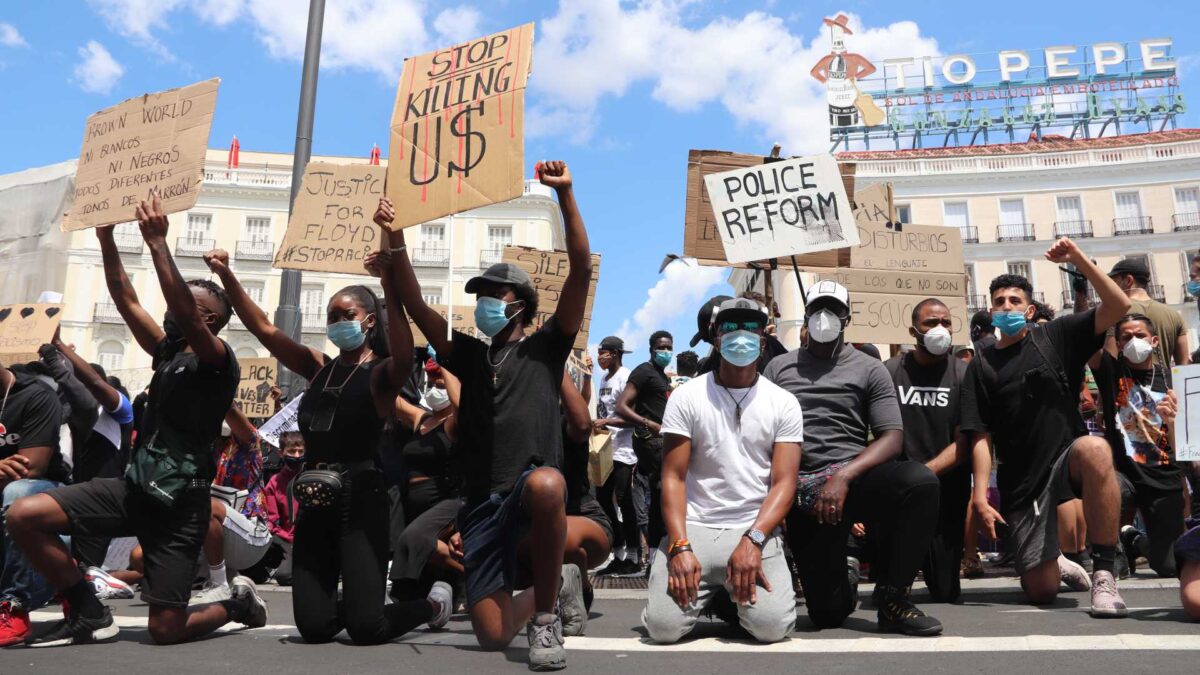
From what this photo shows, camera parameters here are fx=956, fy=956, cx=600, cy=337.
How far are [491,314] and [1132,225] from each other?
48332 mm

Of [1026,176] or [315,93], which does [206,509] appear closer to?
[315,93]

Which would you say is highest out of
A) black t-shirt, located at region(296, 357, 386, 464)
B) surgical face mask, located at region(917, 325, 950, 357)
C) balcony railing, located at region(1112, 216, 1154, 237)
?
balcony railing, located at region(1112, 216, 1154, 237)

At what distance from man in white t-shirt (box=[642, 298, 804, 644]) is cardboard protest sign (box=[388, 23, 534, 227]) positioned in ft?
4.27

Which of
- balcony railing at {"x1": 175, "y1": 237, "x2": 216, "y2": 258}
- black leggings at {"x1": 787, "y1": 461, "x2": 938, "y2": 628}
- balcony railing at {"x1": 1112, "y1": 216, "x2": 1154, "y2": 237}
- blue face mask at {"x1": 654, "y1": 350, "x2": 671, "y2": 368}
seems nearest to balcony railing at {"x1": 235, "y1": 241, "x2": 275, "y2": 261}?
balcony railing at {"x1": 175, "y1": 237, "x2": 216, "y2": 258}

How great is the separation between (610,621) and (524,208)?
4675cm

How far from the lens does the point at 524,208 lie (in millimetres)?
51094

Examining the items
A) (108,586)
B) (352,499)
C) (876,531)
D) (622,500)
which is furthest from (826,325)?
(108,586)

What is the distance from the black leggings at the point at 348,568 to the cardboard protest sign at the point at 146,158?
2156mm

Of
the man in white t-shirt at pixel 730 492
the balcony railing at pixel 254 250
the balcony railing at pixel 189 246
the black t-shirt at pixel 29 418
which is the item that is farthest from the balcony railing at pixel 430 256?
the man in white t-shirt at pixel 730 492

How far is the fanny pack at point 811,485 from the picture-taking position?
464 centimetres

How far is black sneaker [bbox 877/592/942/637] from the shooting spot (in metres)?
4.22

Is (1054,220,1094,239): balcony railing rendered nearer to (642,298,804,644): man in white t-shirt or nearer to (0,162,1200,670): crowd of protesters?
(0,162,1200,670): crowd of protesters

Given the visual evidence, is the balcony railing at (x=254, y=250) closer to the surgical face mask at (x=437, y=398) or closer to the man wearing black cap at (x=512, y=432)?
the surgical face mask at (x=437, y=398)

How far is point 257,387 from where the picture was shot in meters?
11.8
